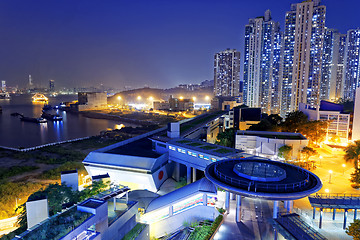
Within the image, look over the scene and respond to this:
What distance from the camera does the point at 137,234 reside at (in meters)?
7.41

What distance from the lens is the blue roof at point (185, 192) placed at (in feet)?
26.8

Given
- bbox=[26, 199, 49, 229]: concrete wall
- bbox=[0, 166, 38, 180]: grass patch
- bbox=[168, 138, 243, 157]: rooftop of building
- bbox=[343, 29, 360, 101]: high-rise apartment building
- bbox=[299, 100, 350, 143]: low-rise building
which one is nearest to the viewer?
bbox=[26, 199, 49, 229]: concrete wall

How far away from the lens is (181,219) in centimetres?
841

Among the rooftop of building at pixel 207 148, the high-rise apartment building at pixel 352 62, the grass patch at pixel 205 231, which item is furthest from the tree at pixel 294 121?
the high-rise apartment building at pixel 352 62

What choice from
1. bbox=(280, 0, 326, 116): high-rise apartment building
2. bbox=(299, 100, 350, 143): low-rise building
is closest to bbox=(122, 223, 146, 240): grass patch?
bbox=(299, 100, 350, 143): low-rise building

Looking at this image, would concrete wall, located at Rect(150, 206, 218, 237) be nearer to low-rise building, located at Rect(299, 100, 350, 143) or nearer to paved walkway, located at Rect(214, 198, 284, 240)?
paved walkway, located at Rect(214, 198, 284, 240)

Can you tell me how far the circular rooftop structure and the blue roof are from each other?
0.78m

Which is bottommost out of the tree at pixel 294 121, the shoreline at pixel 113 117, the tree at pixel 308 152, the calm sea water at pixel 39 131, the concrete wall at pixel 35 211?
the calm sea water at pixel 39 131

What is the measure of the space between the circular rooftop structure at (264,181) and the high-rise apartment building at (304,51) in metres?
30.5

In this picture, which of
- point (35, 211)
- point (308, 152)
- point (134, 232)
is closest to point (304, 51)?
point (308, 152)

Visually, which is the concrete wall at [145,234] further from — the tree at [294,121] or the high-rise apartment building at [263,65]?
the high-rise apartment building at [263,65]

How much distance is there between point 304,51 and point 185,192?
32667 mm

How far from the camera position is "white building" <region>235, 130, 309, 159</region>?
13.2 meters

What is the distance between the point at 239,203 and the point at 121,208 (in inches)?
142
